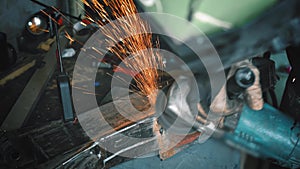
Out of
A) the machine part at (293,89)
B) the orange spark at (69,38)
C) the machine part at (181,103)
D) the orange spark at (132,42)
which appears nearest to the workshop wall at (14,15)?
the orange spark at (69,38)

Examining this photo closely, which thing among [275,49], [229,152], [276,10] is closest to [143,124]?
[229,152]

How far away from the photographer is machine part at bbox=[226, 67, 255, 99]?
1438 millimetres

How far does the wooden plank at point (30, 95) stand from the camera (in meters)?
2.99

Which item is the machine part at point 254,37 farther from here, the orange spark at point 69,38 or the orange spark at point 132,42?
the orange spark at point 69,38

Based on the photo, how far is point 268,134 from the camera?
6.57ft

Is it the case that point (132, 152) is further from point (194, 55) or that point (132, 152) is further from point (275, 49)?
point (275, 49)

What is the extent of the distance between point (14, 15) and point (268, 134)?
3610 millimetres

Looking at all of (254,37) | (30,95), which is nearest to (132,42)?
(30,95)

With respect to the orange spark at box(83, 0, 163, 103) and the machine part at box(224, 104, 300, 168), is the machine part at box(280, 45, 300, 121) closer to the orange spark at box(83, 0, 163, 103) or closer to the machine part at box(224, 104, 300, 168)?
the machine part at box(224, 104, 300, 168)

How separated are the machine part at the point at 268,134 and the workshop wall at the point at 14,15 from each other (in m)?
3.31

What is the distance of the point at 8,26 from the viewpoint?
4.00 m

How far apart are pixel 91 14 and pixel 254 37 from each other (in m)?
3.28

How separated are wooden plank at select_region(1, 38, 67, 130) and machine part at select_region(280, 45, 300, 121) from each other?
248cm

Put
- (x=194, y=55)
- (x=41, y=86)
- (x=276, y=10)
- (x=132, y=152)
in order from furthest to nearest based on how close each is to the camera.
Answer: (x=41, y=86) < (x=132, y=152) < (x=194, y=55) < (x=276, y=10)
